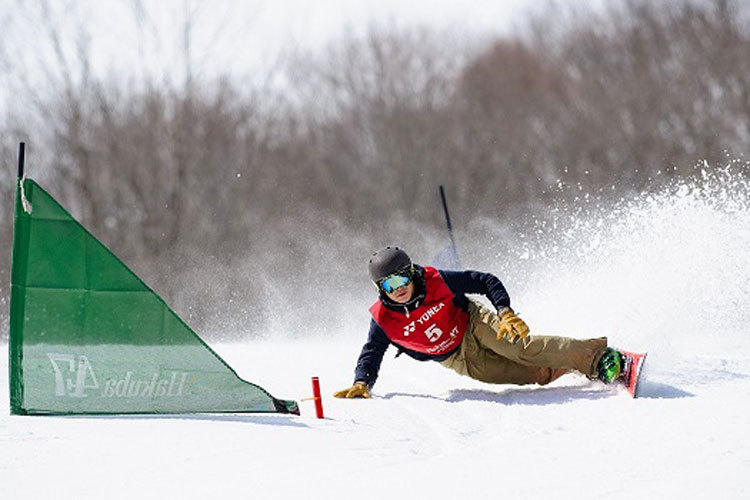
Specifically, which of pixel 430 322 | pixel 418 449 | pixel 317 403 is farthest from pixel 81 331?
pixel 430 322

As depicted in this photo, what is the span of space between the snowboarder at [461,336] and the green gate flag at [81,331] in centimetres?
138

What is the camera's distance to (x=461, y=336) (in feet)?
21.2

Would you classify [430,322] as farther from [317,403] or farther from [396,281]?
[317,403]

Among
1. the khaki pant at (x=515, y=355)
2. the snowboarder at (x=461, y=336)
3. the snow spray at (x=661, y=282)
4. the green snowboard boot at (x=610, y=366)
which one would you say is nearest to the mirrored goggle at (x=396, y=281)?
the snowboarder at (x=461, y=336)

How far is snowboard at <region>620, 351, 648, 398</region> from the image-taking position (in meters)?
5.75

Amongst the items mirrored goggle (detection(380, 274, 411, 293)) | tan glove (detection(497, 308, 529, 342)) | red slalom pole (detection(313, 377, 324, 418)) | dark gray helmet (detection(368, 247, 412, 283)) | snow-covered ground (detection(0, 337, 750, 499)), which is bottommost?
snow-covered ground (detection(0, 337, 750, 499))

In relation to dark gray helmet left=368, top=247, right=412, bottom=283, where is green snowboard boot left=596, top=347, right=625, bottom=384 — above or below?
below

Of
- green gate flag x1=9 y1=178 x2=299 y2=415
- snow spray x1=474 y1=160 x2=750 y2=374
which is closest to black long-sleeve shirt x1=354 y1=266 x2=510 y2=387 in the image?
snow spray x1=474 y1=160 x2=750 y2=374

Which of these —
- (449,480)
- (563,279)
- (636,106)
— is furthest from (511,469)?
(636,106)

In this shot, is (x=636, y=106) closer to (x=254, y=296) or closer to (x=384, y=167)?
(x=384, y=167)

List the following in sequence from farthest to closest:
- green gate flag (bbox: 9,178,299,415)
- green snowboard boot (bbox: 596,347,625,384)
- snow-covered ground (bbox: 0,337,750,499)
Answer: green snowboard boot (bbox: 596,347,625,384) → green gate flag (bbox: 9,178,299,415) → snow-covered ground (bbox: 0,337,750,499)

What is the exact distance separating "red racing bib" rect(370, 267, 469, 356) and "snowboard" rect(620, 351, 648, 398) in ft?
3.52

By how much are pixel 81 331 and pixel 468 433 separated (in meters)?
2.01

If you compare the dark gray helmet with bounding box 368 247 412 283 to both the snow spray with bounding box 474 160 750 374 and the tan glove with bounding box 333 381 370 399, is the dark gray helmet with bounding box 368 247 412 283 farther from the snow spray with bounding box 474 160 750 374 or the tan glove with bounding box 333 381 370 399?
the snow spray with bounding box 474 160 750 374
